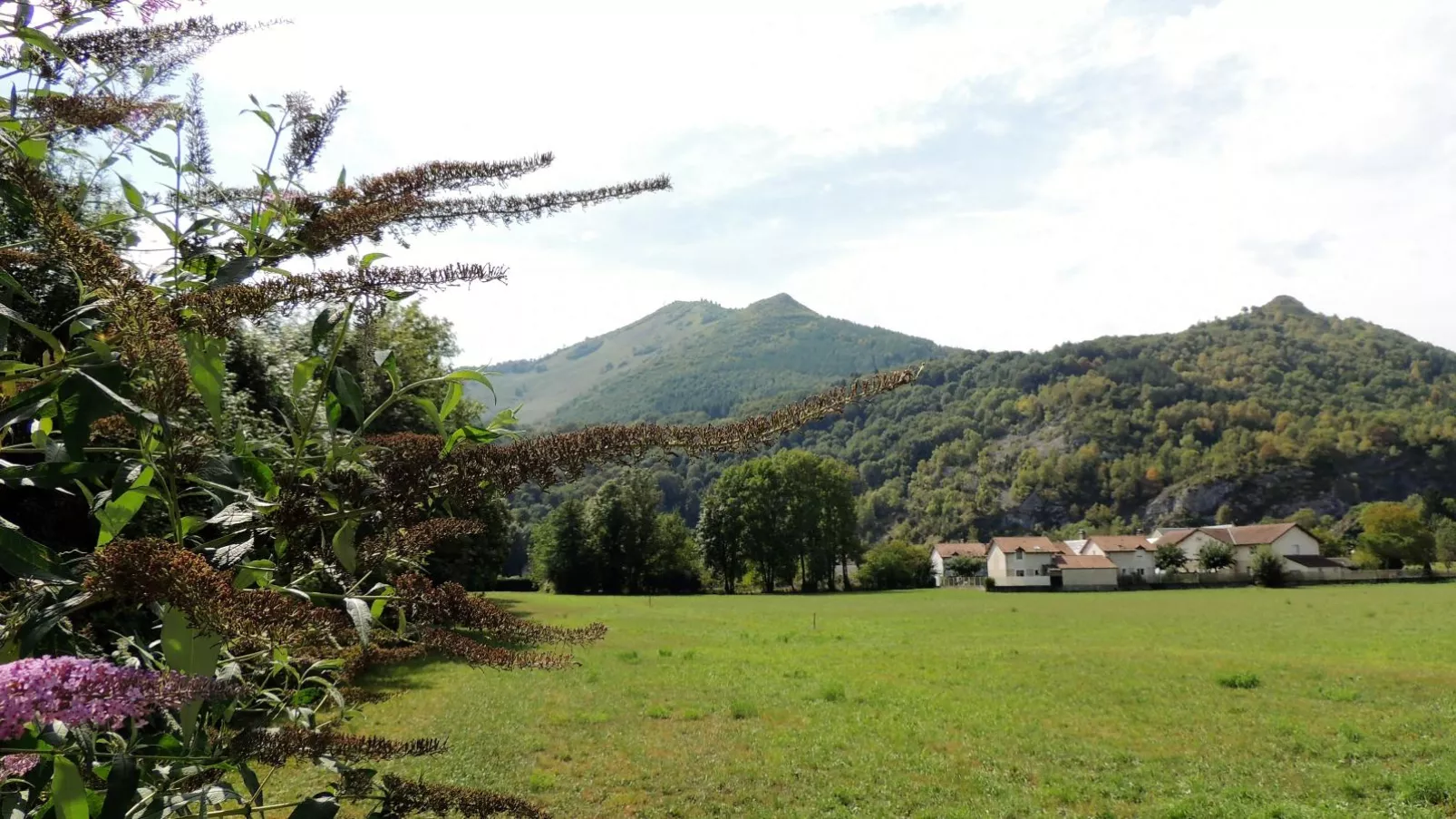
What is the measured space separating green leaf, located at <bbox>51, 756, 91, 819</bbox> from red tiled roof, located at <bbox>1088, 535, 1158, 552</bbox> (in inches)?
4362

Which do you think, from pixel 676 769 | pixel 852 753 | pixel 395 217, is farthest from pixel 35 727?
pixel 852 753

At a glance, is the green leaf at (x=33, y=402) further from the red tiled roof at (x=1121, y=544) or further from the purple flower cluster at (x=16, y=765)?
the red tiled roof at (x=1121, y=544)

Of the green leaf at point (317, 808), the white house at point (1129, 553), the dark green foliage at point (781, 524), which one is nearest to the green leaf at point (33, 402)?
the green leaf at point (317, 808)

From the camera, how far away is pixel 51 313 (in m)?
2.66

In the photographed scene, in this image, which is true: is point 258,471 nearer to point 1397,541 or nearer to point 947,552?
point 1397,541

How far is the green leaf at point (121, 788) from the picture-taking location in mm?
1186

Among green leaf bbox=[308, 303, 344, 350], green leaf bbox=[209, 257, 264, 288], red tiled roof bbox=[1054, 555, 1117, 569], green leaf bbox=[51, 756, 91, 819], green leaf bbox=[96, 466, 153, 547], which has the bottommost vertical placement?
red tiled roof bbox=[1054, 555, 1117, 569]

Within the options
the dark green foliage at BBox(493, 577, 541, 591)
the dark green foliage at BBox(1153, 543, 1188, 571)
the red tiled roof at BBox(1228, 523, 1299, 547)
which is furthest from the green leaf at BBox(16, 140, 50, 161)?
the red tiled roof at BBox(1228, 523, 1299, 547)

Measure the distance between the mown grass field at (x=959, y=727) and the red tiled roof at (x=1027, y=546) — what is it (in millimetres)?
66416

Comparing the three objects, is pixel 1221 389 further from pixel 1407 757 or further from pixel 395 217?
pixel 395 217

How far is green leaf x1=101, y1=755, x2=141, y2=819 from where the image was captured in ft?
3.89

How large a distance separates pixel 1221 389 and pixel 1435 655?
193 metres

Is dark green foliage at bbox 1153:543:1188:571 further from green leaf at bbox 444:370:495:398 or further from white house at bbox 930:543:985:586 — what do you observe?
green leaf at bbox 444:370:495:398

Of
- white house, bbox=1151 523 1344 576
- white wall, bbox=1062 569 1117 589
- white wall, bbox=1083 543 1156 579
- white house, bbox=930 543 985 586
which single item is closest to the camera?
white wall, bbox=1062 569 1117 589
